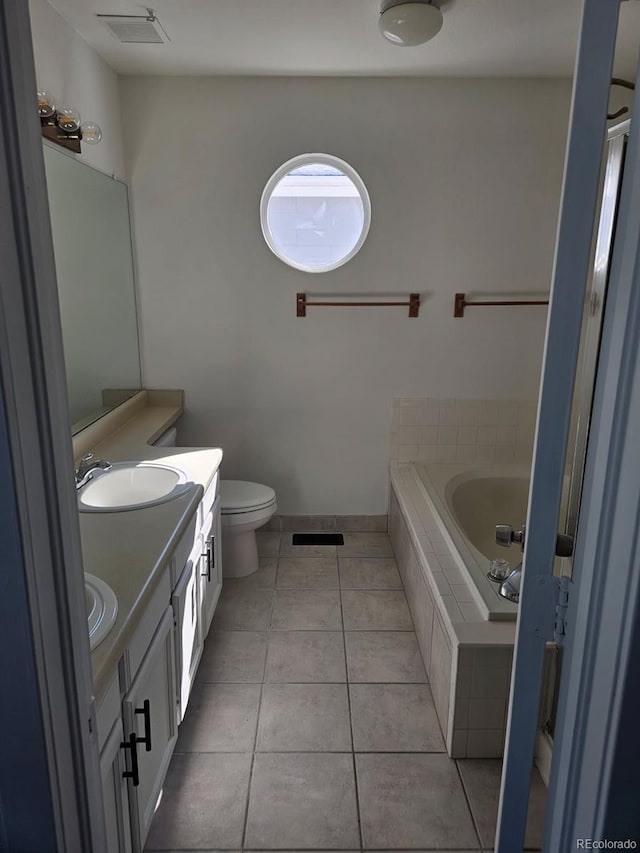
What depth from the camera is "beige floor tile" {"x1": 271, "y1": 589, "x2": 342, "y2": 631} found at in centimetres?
278

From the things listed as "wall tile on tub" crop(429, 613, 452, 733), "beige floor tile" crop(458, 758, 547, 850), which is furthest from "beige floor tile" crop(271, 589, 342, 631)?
"beige floor tile" crop(458, 758, 547, 850)

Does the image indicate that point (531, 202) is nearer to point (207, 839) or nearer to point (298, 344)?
point (298, 344)

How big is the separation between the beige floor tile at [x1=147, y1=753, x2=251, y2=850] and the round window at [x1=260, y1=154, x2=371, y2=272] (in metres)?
2.34

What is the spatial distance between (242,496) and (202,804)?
1503 millimetres

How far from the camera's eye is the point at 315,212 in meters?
3.33

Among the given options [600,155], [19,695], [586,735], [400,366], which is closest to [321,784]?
[586,735]

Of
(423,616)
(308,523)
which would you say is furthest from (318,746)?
(308,523)

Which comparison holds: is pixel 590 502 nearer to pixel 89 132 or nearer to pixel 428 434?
pixel 89 132

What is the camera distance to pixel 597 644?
0.85 meters

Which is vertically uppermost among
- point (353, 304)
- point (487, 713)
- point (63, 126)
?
point (63, 126)

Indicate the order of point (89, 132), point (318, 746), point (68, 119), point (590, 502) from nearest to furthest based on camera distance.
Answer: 1. point (590, 502)
2. point (318, 746)
3. point (68, 119)
4. point (89, 132)

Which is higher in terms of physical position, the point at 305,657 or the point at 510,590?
the point at 510,590

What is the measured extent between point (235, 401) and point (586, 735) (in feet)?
9.28

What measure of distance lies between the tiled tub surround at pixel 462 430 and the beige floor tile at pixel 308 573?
2.40 ft
